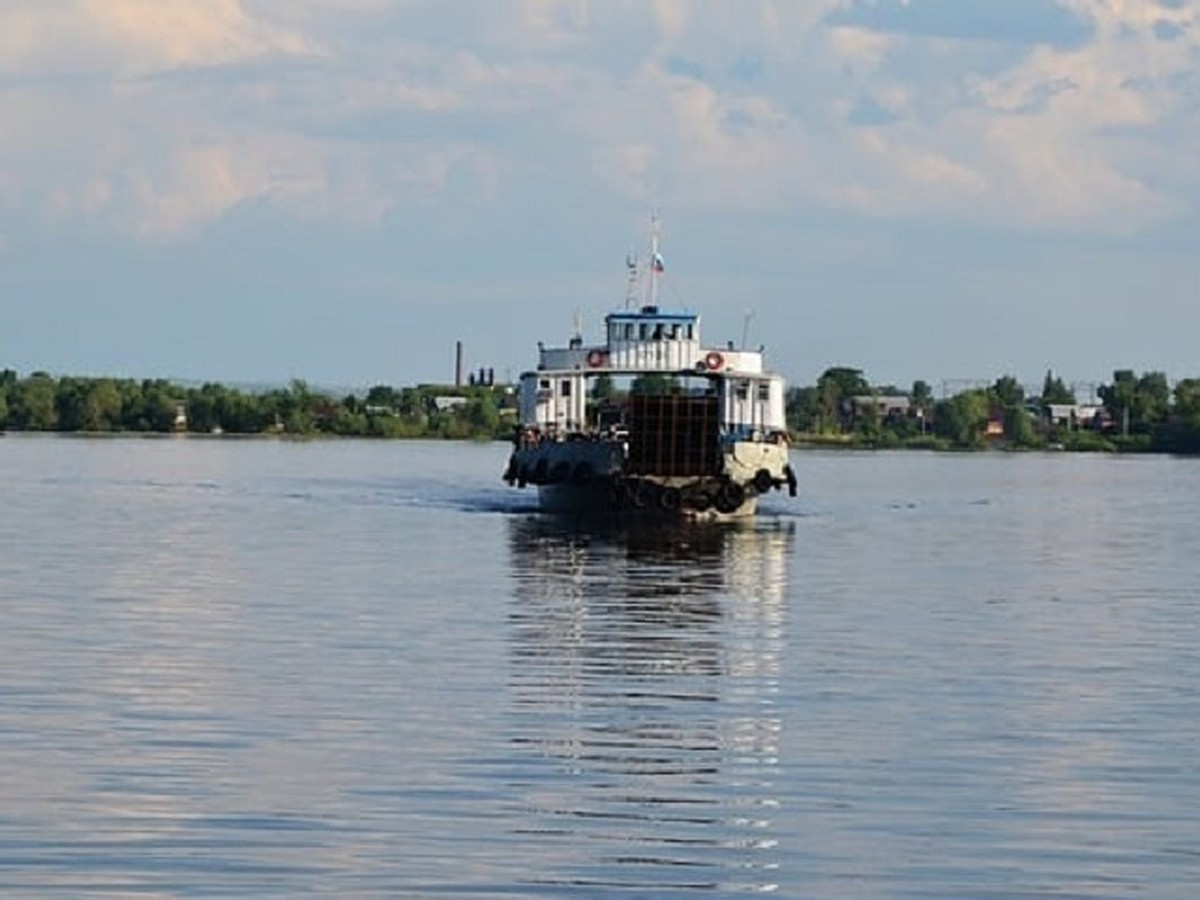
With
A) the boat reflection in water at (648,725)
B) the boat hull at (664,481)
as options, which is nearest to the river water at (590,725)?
the boat reflection in water at (648,725)

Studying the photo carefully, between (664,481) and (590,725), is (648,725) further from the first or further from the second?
(664,481)

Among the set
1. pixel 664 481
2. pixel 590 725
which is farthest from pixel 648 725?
pixel 664 481

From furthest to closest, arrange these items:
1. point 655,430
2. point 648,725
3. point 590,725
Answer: point 655,430
point 648,725
point 590,725

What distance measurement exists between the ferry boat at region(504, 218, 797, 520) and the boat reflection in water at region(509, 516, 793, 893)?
2211 centimetres

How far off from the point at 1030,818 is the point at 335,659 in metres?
15.2

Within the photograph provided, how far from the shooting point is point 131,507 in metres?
96.7

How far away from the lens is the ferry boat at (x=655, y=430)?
8288 centimetres

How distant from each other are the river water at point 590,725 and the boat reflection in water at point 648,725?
8cm

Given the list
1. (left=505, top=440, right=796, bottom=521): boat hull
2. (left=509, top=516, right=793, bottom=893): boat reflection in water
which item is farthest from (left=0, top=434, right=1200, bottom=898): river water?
(left=505, top=440, right=796, bottom=521): boat hull

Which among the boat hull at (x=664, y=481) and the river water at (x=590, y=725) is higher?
the boat hull at (x=664, y=481)

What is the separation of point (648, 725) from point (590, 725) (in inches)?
26.5

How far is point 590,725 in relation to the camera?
3062cm

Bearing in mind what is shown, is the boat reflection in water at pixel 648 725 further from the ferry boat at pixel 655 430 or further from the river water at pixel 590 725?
the ferry boat at pixel 655 430

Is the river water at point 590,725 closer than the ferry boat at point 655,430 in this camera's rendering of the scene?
Yes
